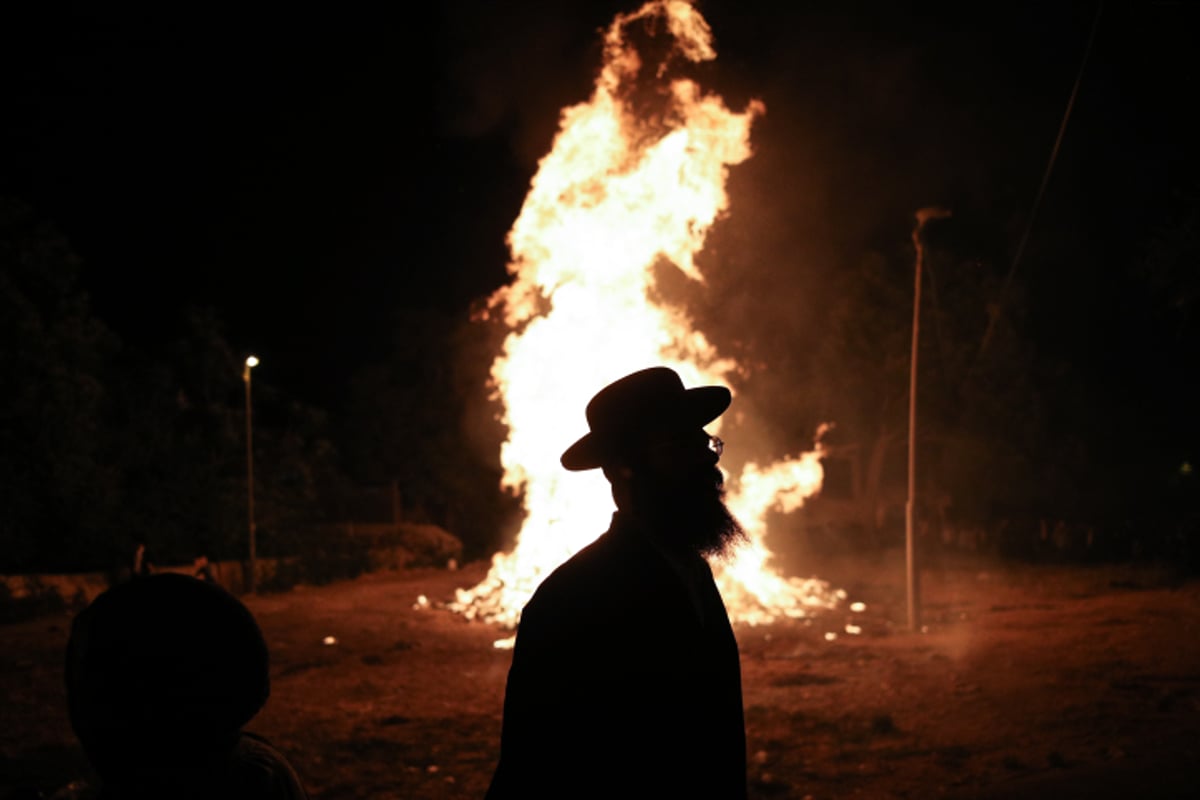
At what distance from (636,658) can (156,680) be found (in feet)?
4.02

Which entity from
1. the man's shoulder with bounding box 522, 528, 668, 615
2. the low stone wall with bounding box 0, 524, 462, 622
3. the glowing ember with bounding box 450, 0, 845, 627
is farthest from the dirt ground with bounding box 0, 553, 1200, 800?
the glowing ember with bounding box 450, 0, 845, 627

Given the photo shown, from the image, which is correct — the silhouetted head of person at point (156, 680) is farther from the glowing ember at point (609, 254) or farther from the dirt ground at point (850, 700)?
the glowing ember at point (609, 254)

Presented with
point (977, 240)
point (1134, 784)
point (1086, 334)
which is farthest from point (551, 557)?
point (1086, 334)

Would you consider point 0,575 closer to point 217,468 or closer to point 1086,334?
point 217,468

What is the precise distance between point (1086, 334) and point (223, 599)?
105 feet

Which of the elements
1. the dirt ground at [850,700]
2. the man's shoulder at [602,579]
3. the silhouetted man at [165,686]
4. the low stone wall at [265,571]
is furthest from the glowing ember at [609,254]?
the silhouetted man at [165,686]

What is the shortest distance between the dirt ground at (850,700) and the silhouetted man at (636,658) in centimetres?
116

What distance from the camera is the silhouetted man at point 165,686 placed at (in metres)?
1.73

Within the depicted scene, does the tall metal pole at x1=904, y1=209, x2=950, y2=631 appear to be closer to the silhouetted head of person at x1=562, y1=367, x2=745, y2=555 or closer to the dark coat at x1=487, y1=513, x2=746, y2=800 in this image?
the silhouetted head of person at x1=562, y1=367, x2=745, y2=555

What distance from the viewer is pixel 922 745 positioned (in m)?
8.61

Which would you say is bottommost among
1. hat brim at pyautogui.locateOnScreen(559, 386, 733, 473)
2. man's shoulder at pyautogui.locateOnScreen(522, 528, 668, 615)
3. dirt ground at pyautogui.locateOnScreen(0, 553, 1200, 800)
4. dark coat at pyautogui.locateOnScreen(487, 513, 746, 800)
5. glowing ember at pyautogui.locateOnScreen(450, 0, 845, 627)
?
dirt ground at pyautogui.locateOnScreen(0, 553, 1200, 800)

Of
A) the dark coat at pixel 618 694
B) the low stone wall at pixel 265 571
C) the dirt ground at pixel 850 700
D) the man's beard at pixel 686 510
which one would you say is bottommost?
the dirt ground at pixel 850 700

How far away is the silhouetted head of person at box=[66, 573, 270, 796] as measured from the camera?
5.66 ft

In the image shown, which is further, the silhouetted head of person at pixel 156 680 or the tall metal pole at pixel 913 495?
the tall metal pole at pixel 913 495
